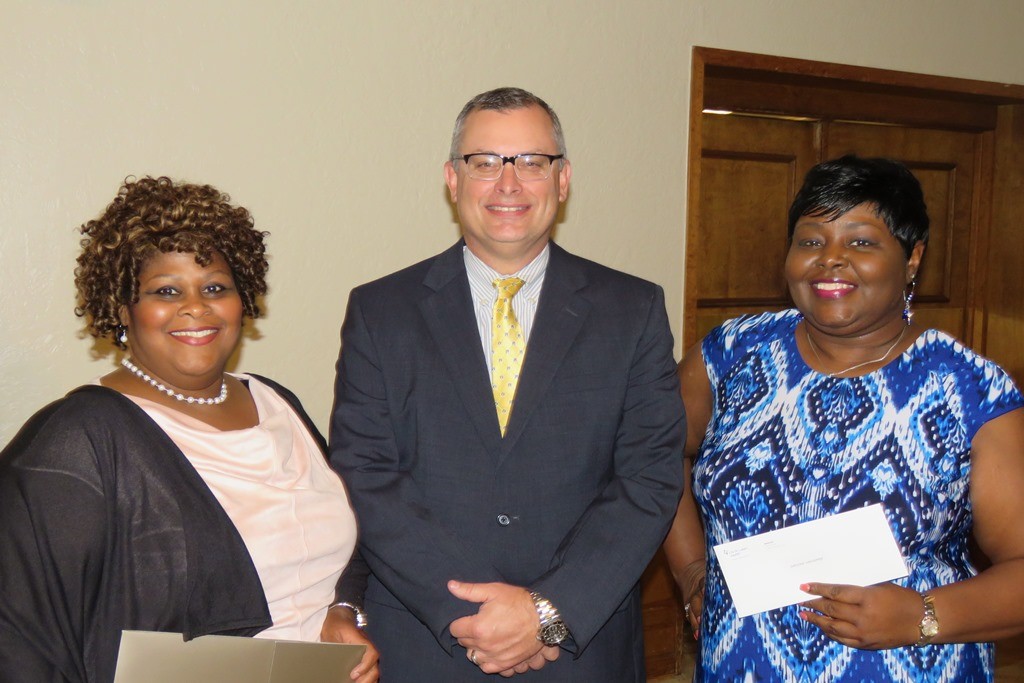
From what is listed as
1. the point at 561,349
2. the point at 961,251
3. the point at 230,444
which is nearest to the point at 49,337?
the point at 230,444

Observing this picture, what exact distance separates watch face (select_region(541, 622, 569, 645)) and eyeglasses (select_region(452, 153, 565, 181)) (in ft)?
3.04

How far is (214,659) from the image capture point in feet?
5.41

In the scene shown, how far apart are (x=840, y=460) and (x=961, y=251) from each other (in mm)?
3177

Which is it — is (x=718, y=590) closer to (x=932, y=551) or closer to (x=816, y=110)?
(x=932, y=551)

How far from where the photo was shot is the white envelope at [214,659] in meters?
1.58

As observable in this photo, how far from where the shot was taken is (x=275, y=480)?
1911 mm

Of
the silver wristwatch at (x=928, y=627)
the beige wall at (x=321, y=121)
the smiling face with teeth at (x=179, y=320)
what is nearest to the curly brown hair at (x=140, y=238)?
the smiling face with teeth at (x=179, y=320)

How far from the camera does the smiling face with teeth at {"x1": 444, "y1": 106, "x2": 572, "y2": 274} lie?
2027mm

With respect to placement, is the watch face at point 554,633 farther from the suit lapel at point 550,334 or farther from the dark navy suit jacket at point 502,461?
the suit lapel at point 550,334

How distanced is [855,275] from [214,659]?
4.80ft

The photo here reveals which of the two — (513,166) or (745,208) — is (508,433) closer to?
(513,166)

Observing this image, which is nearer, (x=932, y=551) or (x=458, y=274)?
(x=932, y=551)

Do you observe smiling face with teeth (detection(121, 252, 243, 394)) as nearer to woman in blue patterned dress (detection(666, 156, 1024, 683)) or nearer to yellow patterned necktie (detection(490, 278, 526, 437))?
yellow patterned necktie (detection(490, 278, 526, 437))

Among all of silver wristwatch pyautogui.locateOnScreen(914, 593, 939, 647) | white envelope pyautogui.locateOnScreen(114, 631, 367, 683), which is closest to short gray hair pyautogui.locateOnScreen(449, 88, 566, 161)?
white envelope pyautogui.locateOnScreen(114, 631, 367, 683)
